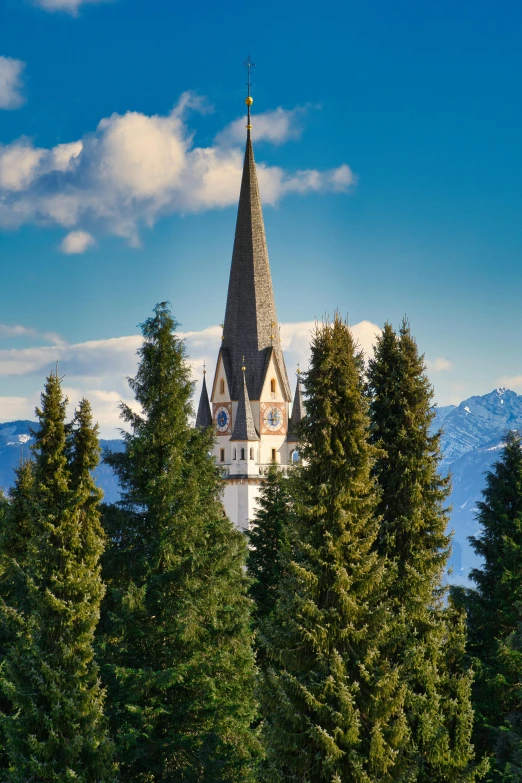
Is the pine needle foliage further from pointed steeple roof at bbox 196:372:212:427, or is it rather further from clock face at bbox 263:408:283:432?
pointed steeple roof at bbox 196:372:212:427

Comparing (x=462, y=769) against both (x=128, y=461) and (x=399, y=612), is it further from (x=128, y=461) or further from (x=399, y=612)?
(x=128, y=461)

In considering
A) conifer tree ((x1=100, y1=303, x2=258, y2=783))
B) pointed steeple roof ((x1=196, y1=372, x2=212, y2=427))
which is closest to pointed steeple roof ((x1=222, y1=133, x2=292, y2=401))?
pointed steeple roof ((x1=196, y1=372, x2=212, y2=427))

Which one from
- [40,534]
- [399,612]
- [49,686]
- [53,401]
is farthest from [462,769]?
[53,401]

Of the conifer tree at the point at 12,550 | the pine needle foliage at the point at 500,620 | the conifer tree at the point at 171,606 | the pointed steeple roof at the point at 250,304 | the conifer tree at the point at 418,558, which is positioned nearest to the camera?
the conifer tree at the point at 418,558

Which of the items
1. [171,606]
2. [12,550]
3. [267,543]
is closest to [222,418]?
[267,543]

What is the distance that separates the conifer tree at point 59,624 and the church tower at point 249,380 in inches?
1920

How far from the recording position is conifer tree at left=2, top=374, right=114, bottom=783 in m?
22.8

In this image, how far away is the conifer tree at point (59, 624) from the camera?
74.9ft

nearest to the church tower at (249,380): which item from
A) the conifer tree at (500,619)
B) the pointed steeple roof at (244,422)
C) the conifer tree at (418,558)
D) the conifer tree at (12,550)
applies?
the pointed steeple roof at (244,422)

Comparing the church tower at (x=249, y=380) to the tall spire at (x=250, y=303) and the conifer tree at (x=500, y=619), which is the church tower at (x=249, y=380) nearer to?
the tall spire at (x=250, y=303)

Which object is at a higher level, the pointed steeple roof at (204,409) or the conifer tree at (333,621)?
the pointed steeple roof at (204,409)

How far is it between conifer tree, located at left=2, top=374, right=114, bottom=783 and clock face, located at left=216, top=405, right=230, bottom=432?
50736 millimetres

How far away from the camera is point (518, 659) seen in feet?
86.5

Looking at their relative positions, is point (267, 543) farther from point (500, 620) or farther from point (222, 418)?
point (222, 418)
